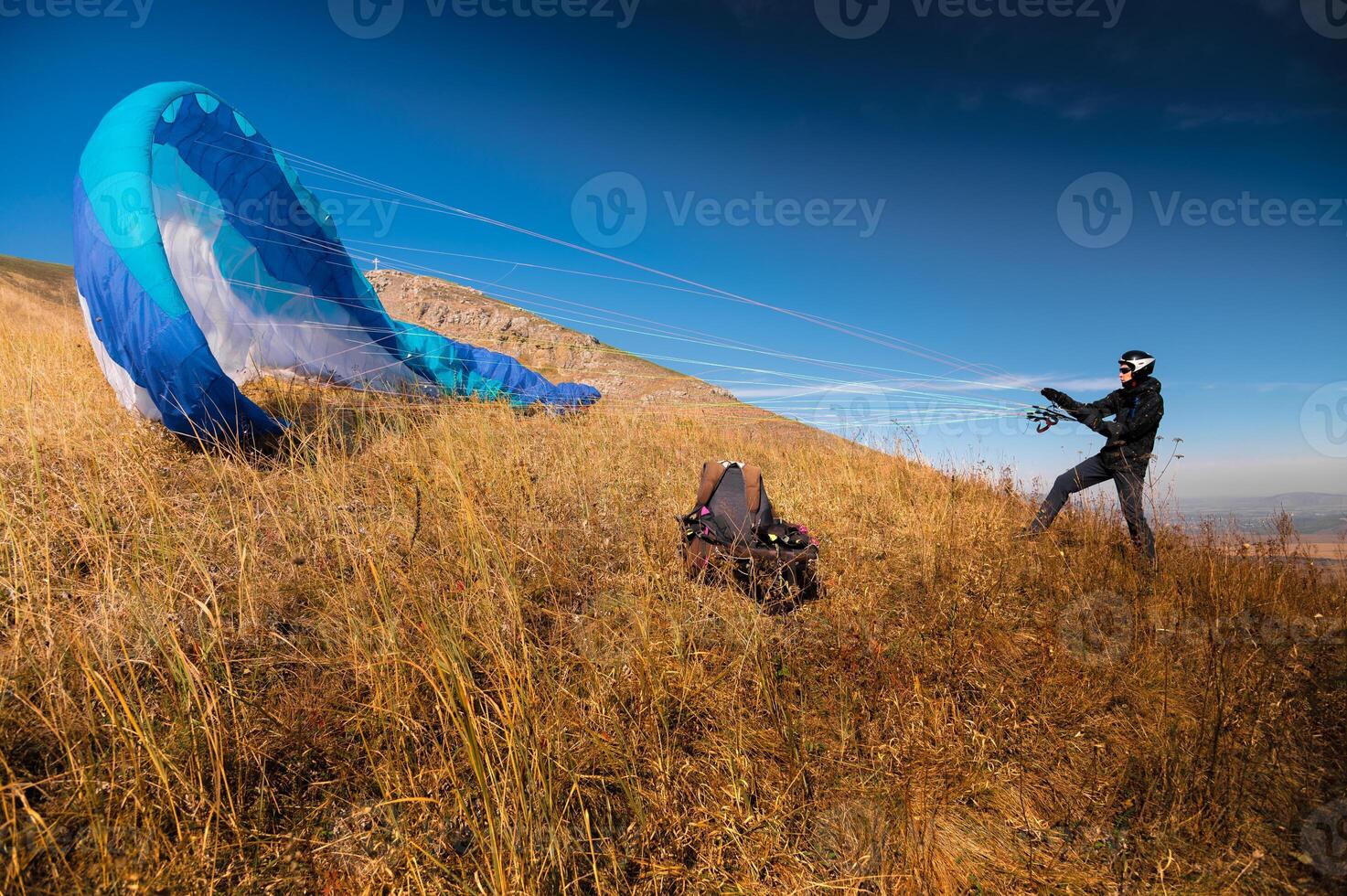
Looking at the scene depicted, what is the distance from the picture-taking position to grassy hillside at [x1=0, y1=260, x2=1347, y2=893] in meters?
1.49

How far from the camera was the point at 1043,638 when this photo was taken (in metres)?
3.03

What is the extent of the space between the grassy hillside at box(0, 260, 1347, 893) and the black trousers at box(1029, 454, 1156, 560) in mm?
469

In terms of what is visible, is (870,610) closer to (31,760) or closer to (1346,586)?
(31,760)

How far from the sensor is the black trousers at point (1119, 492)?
4.21 metres

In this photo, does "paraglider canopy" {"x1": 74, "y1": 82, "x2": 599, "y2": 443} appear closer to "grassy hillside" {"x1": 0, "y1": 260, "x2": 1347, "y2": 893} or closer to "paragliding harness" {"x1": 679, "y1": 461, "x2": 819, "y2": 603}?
"grassy hillside" {"x1": 0, "y1": 260, "x2": 1347, "y2": 893}

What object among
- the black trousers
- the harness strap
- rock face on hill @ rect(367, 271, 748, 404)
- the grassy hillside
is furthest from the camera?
rock face on hill @ rect(367, 271, 748, 404)

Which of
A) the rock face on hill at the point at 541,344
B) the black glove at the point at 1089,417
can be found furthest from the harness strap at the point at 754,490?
the black glove at the point at 1089,417

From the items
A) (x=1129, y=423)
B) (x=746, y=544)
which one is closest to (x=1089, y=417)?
(x=1129, y=423)

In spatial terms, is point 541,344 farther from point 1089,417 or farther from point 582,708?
point 1089,417

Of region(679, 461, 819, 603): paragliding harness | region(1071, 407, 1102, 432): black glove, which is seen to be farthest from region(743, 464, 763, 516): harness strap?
region(1071, 407, 1102, 432): black glove

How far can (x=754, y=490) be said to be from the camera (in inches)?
141

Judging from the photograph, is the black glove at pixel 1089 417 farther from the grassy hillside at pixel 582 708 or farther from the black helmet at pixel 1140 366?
the grassy hillside at pixel 582 708

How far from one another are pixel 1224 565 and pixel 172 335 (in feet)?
26.4

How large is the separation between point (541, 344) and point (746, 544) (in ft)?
7.99
